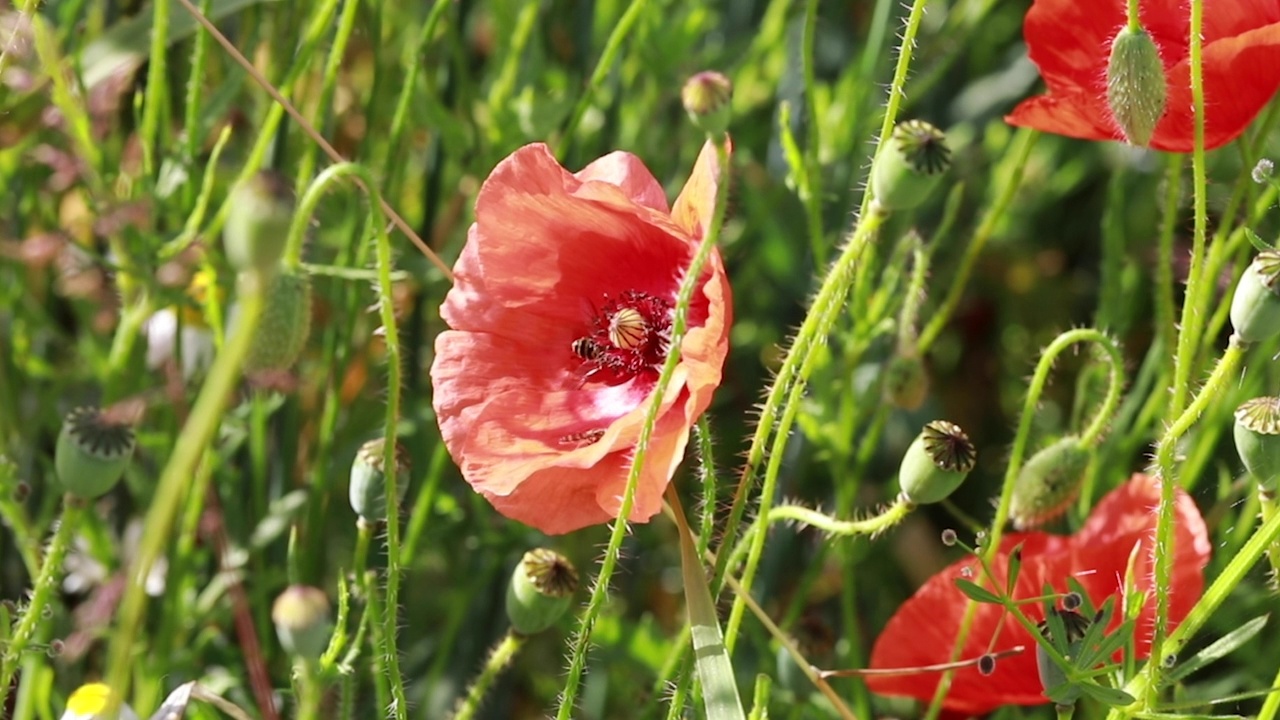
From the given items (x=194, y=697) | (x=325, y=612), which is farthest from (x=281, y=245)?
(x=194, y=697)

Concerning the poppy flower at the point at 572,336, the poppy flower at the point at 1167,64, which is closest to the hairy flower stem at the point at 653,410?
the poppy flower at the point at 572,336

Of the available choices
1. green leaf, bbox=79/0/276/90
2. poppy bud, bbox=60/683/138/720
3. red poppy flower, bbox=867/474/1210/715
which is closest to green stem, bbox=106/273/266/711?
poppy bud, bbox=60/683/138/720

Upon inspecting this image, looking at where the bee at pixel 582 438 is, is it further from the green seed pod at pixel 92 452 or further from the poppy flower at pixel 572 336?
the green seed pod at pixel 92 452

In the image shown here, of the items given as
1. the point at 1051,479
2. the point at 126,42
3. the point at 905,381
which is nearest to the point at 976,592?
the point at 1051,479

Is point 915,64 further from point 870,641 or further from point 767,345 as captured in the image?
point 870,641

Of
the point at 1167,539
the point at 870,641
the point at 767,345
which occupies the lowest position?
the point at 870,641

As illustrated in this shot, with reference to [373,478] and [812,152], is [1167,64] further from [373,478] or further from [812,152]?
[373,478]
